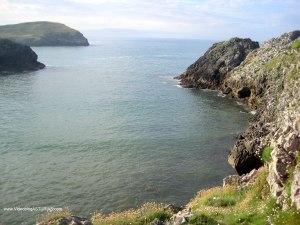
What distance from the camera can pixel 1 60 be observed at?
189 m

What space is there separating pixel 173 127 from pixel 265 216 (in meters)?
57.8

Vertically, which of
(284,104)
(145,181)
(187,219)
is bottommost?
(145,181)

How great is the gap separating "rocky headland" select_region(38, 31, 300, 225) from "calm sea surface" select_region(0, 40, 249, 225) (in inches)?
201

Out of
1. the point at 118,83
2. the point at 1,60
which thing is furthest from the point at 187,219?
the point at 1,60

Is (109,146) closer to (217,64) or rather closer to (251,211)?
(251,211)

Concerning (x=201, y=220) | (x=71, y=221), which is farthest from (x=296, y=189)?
(x=71, y=221)

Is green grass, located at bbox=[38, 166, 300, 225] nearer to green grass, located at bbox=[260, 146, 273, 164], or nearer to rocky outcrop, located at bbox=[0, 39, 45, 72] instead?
green grass, located at bbox=[260, 146, 273, 164]

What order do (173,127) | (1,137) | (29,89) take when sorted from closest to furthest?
(1,137) → (173,127) → (29,89)

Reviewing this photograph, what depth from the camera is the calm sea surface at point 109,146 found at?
54312mm

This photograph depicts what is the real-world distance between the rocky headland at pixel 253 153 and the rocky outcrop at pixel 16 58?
7961 cm

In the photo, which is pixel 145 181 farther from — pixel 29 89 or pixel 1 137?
pixel 29 89

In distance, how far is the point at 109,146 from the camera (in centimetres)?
7319

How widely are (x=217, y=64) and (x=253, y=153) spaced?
82.6 m

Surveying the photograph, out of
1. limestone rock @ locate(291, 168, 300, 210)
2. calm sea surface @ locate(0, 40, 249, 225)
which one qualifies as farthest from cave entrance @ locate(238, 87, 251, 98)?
limestone rock @ locate(291, 168, 300, 210)
